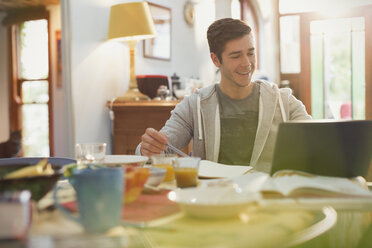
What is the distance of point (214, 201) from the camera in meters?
0.89

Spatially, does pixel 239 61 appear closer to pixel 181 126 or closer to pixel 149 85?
pixel 181 126

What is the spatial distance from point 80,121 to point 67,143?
190 millimetres

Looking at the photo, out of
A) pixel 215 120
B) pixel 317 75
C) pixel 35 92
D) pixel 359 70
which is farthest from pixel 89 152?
pixel 317 75

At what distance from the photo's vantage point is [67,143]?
3.41 meters

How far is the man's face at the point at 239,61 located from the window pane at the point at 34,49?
13.9 ft

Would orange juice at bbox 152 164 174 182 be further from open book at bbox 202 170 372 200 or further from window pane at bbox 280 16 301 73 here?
window pane at bbox 280 16 301 73

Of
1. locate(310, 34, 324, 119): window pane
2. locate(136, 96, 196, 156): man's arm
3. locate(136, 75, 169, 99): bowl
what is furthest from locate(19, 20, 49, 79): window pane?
locate(136, 96, 196, 156): man's arm

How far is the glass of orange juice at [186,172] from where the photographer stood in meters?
1.17

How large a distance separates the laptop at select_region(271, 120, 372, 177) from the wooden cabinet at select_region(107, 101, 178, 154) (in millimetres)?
2272

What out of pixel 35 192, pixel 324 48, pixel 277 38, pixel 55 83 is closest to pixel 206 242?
pixel 35 192

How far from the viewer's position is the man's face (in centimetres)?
203

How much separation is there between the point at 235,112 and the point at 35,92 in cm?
444

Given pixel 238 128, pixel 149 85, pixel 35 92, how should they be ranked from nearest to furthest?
pixel 238 128
pixel 149 85
pixel 35 92

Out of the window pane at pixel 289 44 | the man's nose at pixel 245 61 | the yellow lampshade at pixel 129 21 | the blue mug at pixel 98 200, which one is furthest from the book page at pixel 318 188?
the window pane at pixel 289 44
